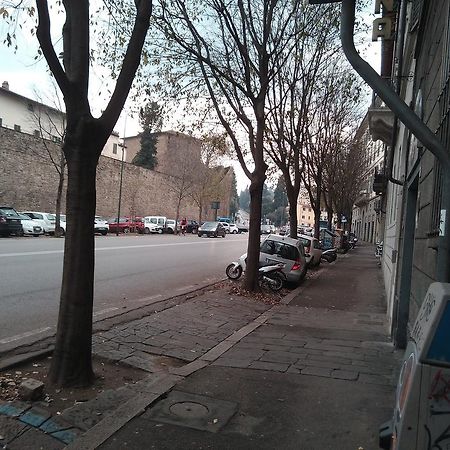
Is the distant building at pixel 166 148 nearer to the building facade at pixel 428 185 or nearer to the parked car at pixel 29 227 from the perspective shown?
the parked car at pixel 29 227

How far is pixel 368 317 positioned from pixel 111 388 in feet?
22.0

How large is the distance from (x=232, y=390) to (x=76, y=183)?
2625 millimetres

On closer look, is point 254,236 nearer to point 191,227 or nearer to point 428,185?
point 428,185

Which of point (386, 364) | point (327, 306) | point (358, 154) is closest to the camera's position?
point (386, 364)

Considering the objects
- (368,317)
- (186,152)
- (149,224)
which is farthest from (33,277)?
(186,152)

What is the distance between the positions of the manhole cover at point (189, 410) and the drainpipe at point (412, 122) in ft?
7.90

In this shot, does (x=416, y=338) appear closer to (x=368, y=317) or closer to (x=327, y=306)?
(x=368, y=317)

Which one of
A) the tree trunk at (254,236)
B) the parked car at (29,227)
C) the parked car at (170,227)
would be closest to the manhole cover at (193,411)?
the tree trunk at (254,236)

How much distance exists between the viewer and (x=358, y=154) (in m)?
34.2

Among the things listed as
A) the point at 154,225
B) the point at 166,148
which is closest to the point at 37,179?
the point at 154,225

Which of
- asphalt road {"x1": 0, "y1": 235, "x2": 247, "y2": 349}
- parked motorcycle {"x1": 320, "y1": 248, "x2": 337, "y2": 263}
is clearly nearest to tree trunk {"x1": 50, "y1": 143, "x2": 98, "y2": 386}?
asphalt road {"x1": 0, "y1": 235, "x2": 247, "y2": 349}

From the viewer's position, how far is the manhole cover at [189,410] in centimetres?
422

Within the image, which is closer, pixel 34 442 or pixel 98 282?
pixel 34 442

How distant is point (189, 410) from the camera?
433 cm
